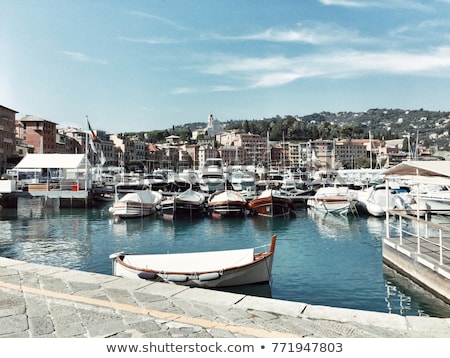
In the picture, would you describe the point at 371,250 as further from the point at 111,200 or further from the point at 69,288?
the point at 111,200

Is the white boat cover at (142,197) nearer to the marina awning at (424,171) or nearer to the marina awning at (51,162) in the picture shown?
the marina awning at (51,162)

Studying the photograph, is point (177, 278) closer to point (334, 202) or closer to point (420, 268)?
point (420, 268)

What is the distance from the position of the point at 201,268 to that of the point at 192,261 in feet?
1.31

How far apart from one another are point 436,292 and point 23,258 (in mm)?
15555

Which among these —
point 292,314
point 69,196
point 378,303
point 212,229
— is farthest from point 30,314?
point 69,196

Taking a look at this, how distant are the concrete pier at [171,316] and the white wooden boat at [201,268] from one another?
4.05 meters

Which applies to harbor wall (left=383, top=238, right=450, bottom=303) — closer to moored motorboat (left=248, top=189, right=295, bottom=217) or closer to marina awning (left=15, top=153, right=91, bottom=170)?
moored motorboat (left=248, top=189, right=295, bottom=217)

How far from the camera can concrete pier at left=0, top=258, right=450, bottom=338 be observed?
5105mm

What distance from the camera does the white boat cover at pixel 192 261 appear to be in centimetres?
1170

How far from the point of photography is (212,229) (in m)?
26.7

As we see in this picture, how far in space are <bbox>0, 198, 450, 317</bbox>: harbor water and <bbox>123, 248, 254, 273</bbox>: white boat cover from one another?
84 cm

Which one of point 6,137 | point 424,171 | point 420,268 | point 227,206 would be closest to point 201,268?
point 420,268

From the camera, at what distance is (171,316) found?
556 centimetres

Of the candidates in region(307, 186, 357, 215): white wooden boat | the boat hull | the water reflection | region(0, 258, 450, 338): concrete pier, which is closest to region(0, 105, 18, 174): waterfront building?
the boat hull
